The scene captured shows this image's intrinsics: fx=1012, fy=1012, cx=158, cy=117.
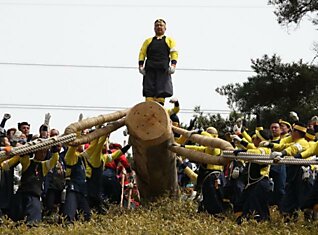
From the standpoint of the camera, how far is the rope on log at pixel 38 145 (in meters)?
13.4

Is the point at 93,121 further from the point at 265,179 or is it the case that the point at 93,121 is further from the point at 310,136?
the point at 310,136

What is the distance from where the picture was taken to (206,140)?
14828 mm

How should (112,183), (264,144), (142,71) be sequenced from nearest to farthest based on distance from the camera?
(264,144) < (142,71) < (112,183)

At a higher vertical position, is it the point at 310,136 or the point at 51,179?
the point at 310,136

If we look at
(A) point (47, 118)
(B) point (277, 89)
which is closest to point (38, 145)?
(A) point (47, 118)

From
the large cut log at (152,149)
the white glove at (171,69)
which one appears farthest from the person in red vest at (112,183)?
the white glove at (171,69)

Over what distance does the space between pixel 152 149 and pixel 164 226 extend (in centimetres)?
227

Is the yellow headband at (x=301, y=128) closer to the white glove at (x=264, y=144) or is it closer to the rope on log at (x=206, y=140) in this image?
the white glove at (x=264, y=144)

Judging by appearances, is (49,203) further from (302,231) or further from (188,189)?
(302,231)

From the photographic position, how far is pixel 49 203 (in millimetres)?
16266

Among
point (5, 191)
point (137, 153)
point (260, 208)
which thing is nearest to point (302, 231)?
point (260, 208)

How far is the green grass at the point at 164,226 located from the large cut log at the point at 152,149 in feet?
3.46

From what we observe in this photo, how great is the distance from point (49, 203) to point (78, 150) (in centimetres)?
113

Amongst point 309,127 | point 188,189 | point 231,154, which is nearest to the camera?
point 231,154
